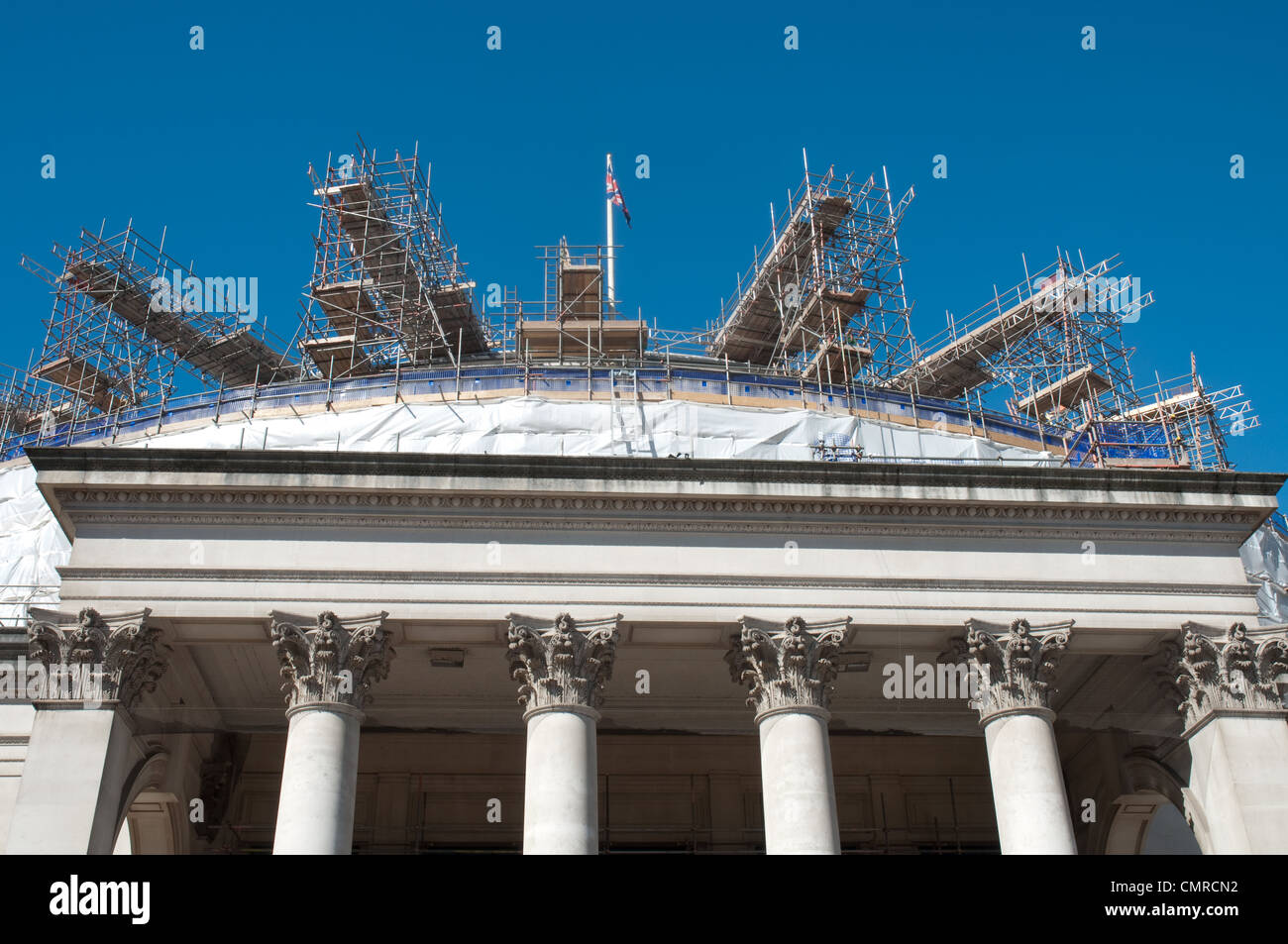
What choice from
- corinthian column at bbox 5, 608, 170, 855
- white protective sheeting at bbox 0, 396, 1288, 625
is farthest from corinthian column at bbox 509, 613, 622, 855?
white protective sheeting at bbox 0, 396, 1288, 625

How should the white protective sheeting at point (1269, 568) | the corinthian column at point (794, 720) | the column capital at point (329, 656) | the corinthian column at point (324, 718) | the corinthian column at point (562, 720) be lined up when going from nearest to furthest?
the corinthian column at point (324, 718), the corinthian column at point (562, 720), the corinthian column at point (794, 720), the column capital at point (329, 656), the white protective sheeting at point (1269, 568)

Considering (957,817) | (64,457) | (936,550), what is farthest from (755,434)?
(64,457)

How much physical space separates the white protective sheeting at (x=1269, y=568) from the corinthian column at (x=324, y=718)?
23.1m

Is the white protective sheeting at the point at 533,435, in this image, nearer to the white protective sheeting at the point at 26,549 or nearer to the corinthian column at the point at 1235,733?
the white protective sheeting at the point at 26,549

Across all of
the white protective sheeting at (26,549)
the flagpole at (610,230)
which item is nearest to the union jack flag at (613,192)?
the flagpole at (610,230)

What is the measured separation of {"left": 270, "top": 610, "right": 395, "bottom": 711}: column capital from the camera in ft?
80.7

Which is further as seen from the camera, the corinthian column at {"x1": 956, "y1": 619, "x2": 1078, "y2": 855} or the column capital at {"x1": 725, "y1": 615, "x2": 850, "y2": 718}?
the column capital at {"x1": 725, "y1": 615, "x2": 850, "y2": 718}

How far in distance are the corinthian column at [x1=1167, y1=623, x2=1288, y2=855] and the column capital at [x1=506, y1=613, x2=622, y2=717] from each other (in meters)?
12.2

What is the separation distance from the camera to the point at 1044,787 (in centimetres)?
2480

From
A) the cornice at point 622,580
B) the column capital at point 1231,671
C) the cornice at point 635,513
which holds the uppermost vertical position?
the cornice at point 635,513

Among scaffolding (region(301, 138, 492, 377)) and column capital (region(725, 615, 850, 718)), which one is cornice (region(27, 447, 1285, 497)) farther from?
scaffolding (region(301, 138, 492, 377))

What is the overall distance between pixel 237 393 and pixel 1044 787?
2466cm

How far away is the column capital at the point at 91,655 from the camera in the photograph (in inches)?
955
